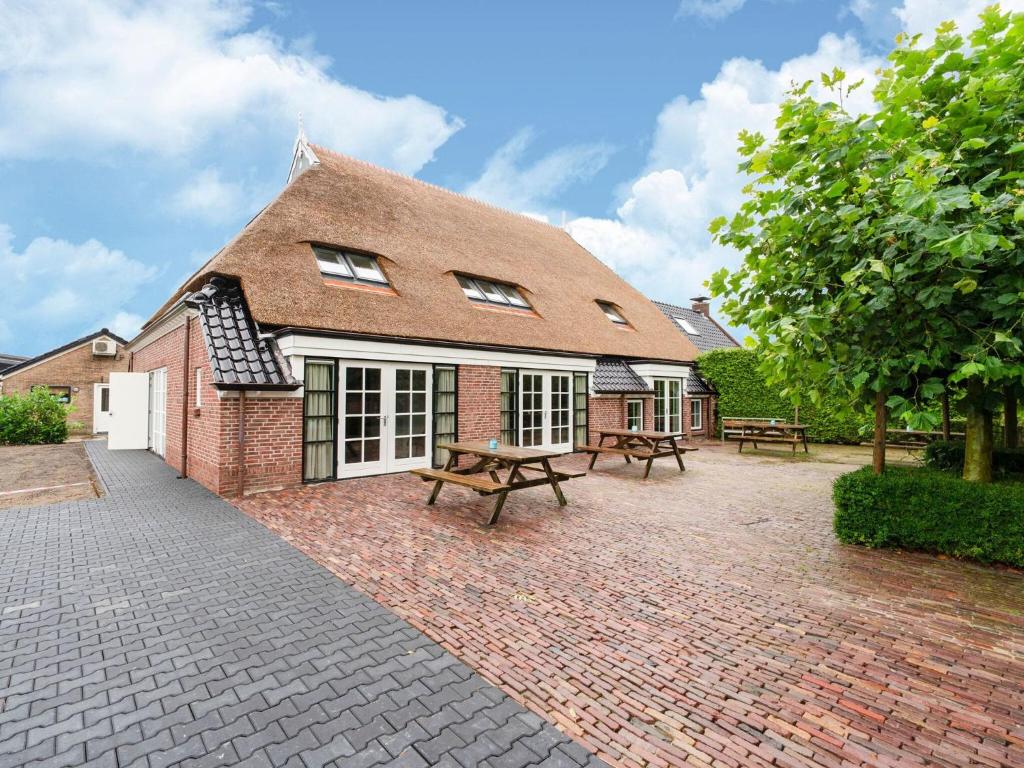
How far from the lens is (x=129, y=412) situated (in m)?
13.3

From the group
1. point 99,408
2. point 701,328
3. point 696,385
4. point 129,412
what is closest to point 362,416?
point 129,412

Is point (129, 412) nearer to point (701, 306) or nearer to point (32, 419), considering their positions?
point (32, 419)

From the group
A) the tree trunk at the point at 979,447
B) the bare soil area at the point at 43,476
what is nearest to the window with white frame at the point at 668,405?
the tree trunk at the point at 979,447

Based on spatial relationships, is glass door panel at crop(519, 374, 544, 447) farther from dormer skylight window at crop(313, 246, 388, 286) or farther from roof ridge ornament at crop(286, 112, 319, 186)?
roof ridge ornament at crop(286, 112, 319, 186)

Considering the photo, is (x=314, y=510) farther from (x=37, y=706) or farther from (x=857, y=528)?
(x=857, y=528)

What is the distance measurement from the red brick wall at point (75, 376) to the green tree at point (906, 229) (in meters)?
25.9

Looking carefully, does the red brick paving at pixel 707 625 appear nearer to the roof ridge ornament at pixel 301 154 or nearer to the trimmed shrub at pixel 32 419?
the roof ridge ornament at pixel 301 154

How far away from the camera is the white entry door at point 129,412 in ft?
42.9

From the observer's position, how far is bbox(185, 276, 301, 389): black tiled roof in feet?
24.0

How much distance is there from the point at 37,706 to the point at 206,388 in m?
6.58

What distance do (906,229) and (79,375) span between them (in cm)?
2854

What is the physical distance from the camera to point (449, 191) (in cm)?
1642

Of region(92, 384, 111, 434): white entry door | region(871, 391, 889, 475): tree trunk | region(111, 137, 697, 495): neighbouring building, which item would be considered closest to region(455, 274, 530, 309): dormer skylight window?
region(111, 137, 697, 495): neighbouring building

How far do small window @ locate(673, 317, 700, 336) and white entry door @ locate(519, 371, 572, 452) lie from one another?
9.85 metres
